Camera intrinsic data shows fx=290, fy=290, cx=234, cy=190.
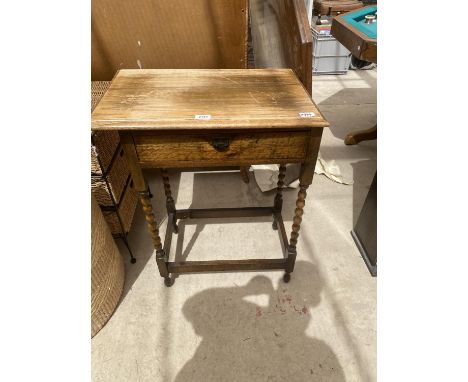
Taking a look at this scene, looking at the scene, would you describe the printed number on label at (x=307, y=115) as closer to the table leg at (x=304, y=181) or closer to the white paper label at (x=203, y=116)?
the table leg at (x=304, y=181)

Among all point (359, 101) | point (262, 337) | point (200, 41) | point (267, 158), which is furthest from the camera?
point (359, 101)

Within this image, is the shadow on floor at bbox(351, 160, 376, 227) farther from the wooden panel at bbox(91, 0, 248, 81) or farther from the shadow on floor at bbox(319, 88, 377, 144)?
the wooden panel at bbox(91, 0, 248, 81)

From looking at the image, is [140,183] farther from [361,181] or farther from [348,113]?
[348,113]

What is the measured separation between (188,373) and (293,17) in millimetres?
1724

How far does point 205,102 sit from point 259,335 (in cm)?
114

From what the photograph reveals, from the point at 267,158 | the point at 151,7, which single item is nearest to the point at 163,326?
the point at 267,158

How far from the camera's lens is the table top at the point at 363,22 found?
208 cm

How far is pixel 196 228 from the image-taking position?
2.02 m

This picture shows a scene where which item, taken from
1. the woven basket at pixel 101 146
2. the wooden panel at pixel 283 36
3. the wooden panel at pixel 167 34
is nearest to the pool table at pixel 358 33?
the wooden panel at pixel 283 36

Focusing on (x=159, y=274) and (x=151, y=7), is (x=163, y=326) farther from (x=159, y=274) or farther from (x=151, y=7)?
(x=151, y=7)

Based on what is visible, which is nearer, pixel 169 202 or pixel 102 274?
pixel 102 274

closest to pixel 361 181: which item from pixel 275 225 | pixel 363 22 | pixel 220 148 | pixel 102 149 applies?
pixel 275 225

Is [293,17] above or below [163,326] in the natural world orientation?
above

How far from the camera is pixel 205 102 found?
3.72 feet
